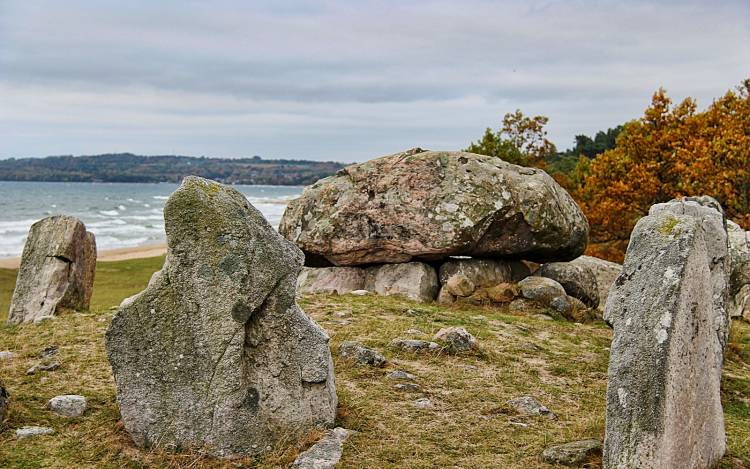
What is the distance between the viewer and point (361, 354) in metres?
11.8

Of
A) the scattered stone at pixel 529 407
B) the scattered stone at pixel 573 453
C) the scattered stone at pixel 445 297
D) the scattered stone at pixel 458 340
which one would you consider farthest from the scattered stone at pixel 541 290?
the scattered stone at pixel 573 453

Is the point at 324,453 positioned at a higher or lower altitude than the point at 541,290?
lower

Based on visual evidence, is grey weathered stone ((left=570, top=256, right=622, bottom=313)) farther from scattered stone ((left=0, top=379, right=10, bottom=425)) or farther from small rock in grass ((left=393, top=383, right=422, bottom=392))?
scattered stone ((left=0, top=379, right=10, bottom=425))

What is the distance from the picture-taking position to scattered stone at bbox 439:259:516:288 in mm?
19188

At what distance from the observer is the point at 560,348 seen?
13781 mm

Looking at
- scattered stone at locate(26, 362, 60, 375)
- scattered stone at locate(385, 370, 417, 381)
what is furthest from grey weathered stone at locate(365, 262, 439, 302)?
scattered stone at locate(26, 362, 60, 375)

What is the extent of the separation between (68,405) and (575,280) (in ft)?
46.1

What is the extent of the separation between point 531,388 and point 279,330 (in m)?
4.39

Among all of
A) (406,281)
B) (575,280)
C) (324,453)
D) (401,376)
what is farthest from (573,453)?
(575,280)

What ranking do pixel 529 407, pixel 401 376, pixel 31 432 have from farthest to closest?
pixel 401 376, pixel 529 407, pixel 31 432

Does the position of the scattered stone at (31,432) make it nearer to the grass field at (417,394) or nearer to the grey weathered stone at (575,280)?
the grass field at (417,394)

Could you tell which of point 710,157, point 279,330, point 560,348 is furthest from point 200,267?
point 710,157

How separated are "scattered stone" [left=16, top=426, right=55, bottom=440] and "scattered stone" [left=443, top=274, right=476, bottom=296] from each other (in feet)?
37.4

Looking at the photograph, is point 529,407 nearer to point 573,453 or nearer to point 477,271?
point 573,453
